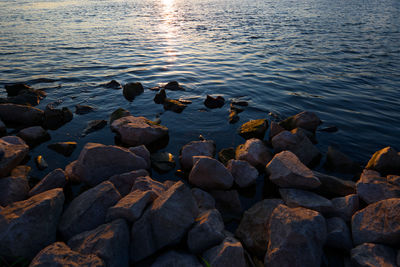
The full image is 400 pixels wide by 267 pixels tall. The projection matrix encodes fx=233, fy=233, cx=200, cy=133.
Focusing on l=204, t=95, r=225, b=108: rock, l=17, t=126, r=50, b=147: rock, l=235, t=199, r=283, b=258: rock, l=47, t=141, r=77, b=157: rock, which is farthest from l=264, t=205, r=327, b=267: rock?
l=17, t=126, r=50, b=147: rock

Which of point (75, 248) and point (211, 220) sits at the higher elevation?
point (211, 220)

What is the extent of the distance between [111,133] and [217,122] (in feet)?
10.8

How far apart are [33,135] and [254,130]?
6.05 metres

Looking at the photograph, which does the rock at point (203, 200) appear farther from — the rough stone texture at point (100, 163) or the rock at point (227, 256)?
the rough stone texture at point (100, 163)

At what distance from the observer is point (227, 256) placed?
9.48 feet

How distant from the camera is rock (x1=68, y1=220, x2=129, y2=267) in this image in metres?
2.92

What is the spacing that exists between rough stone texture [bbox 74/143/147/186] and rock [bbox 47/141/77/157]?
4.64ft

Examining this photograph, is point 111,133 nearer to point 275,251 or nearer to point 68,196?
point 68,196

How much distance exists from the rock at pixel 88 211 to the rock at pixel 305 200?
2940 mm

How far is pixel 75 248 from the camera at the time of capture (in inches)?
122

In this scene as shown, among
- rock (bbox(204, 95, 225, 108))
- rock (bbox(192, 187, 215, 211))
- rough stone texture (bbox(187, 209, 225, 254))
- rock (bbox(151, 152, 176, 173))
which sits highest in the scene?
rough stone texture (bbox(187, 209, 225, 254))


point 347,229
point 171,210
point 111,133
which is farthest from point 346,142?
point 111,133

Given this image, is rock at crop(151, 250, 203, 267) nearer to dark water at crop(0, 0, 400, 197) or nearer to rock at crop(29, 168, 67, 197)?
rock at crop(29, 168, 67, 197)

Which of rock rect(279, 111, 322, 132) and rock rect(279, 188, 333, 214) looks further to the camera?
rock rect(279, 111, 322, 132)
